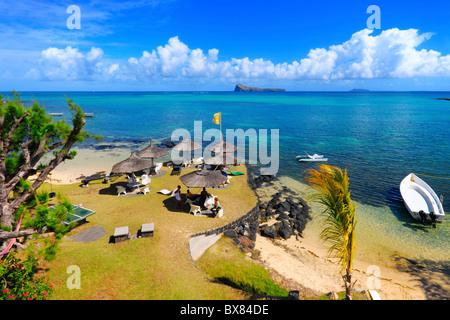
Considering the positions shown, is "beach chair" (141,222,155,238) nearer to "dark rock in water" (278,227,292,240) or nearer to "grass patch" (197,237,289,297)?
"grass patch" (197,237,289,297)

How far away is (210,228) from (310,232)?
8.23 metres

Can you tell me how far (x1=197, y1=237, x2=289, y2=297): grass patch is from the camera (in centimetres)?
1001

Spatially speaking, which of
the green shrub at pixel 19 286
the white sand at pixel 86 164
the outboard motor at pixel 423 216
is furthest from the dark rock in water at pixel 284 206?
the white sand at pixel 86 164

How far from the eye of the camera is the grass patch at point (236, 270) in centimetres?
1001

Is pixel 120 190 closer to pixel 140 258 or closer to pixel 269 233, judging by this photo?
pixel 140 258

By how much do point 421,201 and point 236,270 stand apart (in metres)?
19.0

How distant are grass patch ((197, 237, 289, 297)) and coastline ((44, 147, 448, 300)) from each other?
0.96 meters

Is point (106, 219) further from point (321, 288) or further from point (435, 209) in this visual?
point (435, 209)

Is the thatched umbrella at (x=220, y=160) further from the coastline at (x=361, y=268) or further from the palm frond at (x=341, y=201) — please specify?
the palm frond at (x=341, y=201)

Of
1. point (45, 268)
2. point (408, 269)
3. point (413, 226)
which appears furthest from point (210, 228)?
point (413, 226)

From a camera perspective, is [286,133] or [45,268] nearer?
[45,268]

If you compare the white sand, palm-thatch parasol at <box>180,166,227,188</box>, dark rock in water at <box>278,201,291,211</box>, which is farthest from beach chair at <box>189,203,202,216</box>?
the white sand
